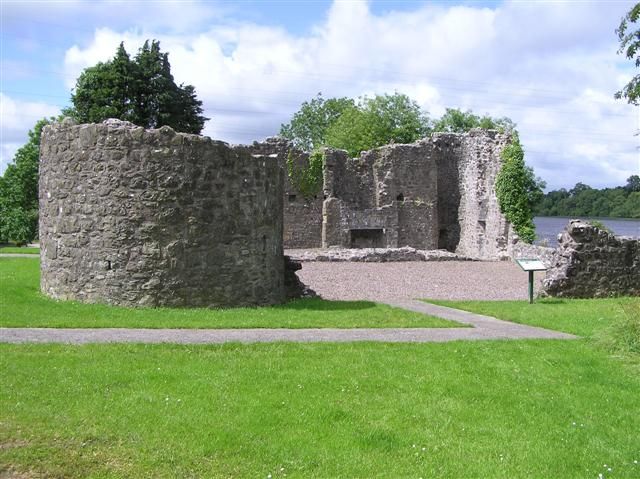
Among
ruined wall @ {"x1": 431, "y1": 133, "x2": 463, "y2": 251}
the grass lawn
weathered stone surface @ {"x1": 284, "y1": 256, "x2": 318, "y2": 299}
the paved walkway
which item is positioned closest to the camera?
the grass lawn

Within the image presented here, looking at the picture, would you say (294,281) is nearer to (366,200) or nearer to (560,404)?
(560,404)

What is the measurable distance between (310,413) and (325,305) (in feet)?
27.3

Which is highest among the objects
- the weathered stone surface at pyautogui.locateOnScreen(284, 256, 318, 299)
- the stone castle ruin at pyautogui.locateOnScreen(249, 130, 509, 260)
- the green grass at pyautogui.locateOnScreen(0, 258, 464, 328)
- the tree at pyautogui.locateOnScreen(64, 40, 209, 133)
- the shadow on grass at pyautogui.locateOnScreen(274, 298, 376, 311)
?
the tree at pyautogui.locateOnScreen(64, 40, 209, 133)

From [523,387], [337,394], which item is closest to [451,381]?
[523,387]

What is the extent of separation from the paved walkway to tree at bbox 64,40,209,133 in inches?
1270

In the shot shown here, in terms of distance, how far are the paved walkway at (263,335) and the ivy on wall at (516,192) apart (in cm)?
2030

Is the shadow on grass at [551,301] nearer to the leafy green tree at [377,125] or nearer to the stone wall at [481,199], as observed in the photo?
the stone wall at [481,199]

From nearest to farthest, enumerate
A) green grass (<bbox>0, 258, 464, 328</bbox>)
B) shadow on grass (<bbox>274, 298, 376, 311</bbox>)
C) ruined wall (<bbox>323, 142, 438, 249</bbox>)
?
1. green grass (<bbox>0, 258, 464, 328</bbox>)
2. shadow on grass (<bbox>274, 298, 376, 311</bbox>)
3. ruined wall (<bbox>323, 142, 438, 249</bbox>)

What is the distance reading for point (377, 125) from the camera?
6069 centimetres

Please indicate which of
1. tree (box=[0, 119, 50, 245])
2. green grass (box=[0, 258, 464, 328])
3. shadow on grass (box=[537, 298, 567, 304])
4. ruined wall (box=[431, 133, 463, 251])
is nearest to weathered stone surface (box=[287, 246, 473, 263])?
ruined wall (box=[431, 133, 463, 251])

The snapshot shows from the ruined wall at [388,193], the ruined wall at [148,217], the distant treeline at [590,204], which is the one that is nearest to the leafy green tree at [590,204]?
the distant treeline at [590,204]

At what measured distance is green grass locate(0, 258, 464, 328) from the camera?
11.4m

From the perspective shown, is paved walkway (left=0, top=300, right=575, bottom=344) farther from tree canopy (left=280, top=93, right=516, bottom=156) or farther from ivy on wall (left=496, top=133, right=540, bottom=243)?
tree canopy (left=280, top=93, right=516, bottom=156)

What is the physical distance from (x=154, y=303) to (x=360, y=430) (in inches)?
305
